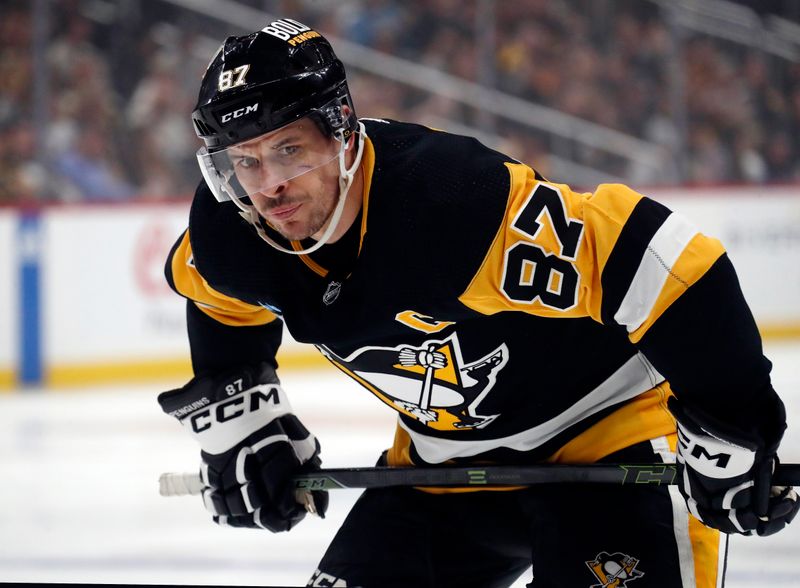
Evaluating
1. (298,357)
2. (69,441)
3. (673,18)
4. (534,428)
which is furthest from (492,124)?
(534,428)

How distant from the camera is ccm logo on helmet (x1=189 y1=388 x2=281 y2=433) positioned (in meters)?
2.13

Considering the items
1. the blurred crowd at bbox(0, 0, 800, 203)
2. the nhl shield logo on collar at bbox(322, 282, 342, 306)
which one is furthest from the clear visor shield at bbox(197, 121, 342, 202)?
the blurred crowd at bbox(0, 0, 800, 203)

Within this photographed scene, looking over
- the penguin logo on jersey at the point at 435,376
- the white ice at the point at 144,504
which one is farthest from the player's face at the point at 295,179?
the white ice at the point at 144,504

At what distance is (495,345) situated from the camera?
186 centimetres

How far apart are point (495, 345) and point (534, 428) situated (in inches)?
8.0

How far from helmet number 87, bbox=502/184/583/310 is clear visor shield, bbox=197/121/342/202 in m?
0.35

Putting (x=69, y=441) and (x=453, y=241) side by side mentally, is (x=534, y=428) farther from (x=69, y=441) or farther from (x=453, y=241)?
(x=69, y=441)

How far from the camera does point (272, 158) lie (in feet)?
5.96

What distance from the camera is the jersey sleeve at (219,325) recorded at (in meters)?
2.11

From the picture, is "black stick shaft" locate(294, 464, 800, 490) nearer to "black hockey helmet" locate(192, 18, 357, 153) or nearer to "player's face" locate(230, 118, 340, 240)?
"player's face" locate(230, 118, 340, 240)

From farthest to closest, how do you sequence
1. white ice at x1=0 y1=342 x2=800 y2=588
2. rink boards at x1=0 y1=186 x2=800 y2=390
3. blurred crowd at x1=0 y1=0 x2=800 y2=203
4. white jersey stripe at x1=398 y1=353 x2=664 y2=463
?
blurred crowd at x1=0 y1=0 x2=800 y2=203, rink boards at x1=0 y1=186 x2=800 y2=390, white ice at x1=0 y1=342 x2=800 y2=588, white jersey stripe at x1=398 y1=353 x2=664 y2=463

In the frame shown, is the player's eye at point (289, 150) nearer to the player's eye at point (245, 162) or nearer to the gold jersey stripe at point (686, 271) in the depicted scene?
the player's eye at point (245, 162)

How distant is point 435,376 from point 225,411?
0.48 metres

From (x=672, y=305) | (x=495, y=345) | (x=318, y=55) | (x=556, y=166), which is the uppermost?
(x=318, y=55)
